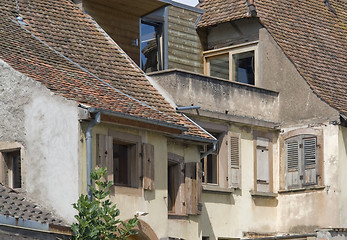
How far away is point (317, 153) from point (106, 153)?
836 centimetres

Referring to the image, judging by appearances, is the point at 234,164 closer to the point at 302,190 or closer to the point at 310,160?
the point at 302,190

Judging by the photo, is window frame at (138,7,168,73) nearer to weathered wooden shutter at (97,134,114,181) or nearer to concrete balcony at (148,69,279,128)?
concrete balcony at (148,69,279,128)

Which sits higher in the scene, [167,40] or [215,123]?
[167,40]

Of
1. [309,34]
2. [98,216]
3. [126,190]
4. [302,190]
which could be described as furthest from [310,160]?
[98,216]

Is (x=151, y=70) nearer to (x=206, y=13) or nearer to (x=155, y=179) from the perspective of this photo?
(x=206, y=13)

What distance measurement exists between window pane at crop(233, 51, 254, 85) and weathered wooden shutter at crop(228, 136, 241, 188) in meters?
2.79

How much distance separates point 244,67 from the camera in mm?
37406

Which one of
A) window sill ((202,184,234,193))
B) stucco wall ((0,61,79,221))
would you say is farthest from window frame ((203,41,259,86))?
stucco wall ((0,61,79,221))

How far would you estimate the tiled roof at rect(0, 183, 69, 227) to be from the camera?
1059 inches

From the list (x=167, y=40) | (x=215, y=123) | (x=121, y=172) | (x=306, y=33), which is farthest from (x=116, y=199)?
(x=306, y=33)

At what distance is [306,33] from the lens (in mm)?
38281

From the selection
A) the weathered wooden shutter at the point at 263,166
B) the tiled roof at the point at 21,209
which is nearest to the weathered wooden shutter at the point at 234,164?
the weathered wooden shutter at the point at 263,166

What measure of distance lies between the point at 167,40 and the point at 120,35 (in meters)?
2.22

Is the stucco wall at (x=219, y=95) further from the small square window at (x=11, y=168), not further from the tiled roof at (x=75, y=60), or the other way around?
the small square window at (x=11, y=168)
